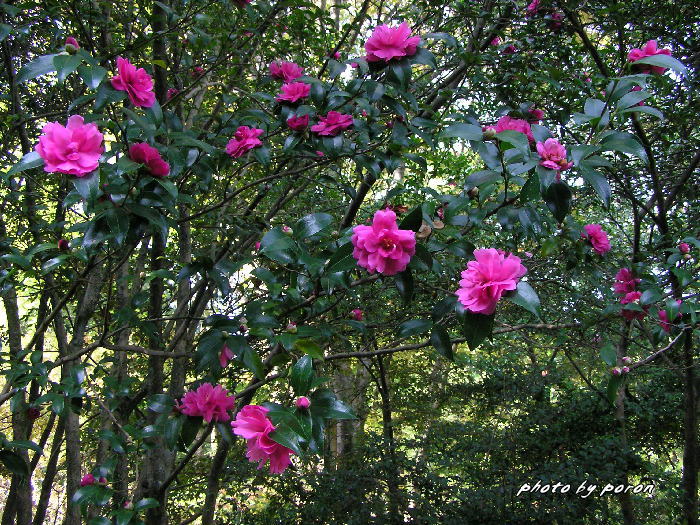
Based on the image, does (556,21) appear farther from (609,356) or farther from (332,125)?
(609,356)

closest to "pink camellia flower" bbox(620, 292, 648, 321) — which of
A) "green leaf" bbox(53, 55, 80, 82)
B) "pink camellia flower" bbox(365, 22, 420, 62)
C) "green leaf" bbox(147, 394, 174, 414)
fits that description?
"pink camellia flower" bbox(365, 22, 420, 62)

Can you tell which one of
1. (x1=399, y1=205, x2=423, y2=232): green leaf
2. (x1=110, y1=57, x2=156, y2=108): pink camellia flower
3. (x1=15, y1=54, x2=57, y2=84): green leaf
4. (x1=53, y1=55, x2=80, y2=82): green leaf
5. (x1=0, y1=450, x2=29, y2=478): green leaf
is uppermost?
(x1=110, y1=57, x2=156, y2=108): pink camellia flower

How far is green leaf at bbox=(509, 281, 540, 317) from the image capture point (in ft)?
2.49

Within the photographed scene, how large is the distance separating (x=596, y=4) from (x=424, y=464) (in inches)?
101

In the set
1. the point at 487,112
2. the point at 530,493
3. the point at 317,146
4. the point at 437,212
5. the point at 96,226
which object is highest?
the point at 487,112

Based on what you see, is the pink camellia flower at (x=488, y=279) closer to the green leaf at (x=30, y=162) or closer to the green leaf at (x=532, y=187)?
the green leaf at (x=532, y=187)

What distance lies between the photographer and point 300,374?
2.91ft

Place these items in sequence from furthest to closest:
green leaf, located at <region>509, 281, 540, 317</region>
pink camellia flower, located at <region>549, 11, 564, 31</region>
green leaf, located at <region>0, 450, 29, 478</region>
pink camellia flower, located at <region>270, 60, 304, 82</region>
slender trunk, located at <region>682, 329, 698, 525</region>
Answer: slender trunk, located at <region>682, 329, 698, 525</region>
pink camellia flower, located at <region>549, 11, 564, 31</region>
pink camellia flower, located at <region>270, 60, 304, 82</region>
green leaf, located at <region>0, 450, 29, 478</region>
green leaf, located at <region>509, 281, 540, 317</region>

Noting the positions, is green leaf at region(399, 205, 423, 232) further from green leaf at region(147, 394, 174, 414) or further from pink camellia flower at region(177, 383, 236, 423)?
green leaf at region(147, 394, 174, 414)

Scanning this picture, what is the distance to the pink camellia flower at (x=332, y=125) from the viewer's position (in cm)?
136

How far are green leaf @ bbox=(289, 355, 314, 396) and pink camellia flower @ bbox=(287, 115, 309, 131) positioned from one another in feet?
2.48

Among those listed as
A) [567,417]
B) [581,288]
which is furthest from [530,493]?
[581,288]

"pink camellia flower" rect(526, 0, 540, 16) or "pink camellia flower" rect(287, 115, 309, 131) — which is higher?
"pink camellia flower" rect(526, 0, 540, 16)

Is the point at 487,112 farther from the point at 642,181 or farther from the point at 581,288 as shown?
Result: the point at 581,288
